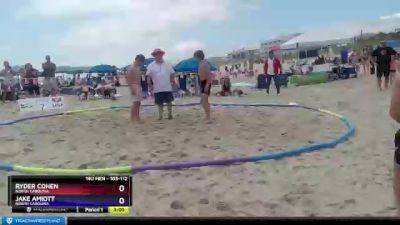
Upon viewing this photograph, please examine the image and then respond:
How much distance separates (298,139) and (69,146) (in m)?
2.58

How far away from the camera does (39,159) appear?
16.1ft

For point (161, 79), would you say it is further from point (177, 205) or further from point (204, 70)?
point (177, 205)

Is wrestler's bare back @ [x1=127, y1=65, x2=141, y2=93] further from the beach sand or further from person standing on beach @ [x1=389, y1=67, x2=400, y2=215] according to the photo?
person standing on beach @ [x1=389, y1=67, x2=400, y2=215]

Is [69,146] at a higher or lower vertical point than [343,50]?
lower

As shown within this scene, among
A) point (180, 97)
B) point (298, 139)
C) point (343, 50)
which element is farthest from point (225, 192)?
point (343, 50)

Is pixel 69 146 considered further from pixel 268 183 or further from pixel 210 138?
pixel 268 183

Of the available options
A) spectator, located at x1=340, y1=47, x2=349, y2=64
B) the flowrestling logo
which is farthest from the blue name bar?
spectator, located at x1=340, y1=47, x2=349, y2=64

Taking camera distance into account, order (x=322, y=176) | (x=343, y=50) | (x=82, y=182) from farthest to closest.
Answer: (x=343, y=50), (x=322, y=176), (x=82, y=182)

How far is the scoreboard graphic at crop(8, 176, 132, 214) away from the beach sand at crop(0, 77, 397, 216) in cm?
63

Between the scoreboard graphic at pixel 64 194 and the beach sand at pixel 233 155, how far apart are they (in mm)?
630

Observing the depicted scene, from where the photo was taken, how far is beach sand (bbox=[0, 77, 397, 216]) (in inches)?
129

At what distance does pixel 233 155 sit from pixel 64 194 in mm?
3083

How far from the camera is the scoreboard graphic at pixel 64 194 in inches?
80.4

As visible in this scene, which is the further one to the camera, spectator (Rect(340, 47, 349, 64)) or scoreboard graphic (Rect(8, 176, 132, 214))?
spectator (Rect(340, 47, 349, 64))
